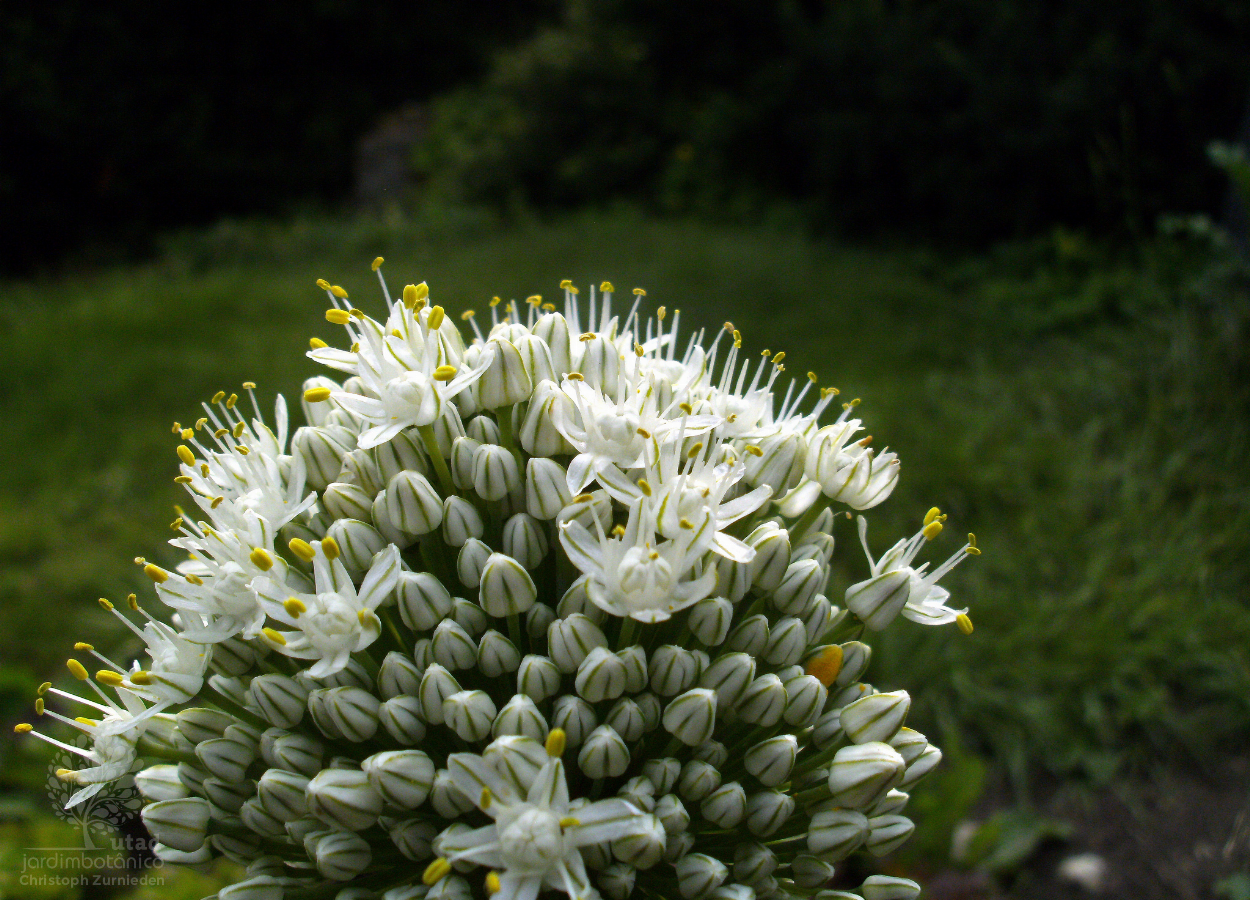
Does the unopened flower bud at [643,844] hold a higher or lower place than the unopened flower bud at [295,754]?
lower

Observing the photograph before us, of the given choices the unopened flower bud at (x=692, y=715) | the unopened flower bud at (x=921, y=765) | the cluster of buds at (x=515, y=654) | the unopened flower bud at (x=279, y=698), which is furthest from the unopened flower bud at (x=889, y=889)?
the unopened flower bud at (x=279, y=698)

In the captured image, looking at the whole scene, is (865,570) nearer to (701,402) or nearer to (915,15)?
(701,402)

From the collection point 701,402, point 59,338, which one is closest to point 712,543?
point 701,402

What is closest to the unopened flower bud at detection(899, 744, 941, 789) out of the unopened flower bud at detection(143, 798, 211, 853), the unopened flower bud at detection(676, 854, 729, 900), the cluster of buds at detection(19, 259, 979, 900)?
the cluster of buds at detection(19, 259, 979, 900)

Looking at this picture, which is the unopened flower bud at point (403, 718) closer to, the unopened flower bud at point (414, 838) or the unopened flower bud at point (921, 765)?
the unopened flower bud at point (414, 838)

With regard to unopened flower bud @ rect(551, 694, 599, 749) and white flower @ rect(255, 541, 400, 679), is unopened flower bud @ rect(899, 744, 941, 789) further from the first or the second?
white flower @ rect(255, 541, 400, 679)

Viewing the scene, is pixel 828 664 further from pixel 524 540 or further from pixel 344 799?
pixel 344 799
